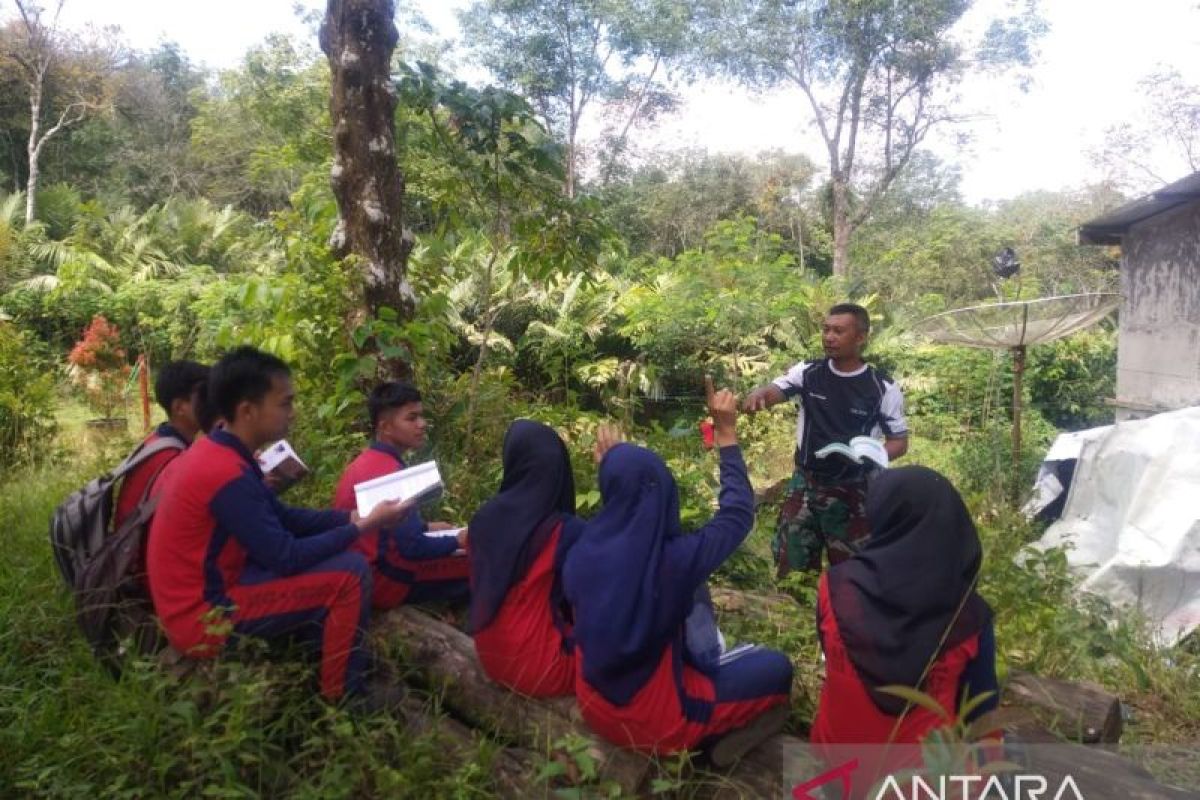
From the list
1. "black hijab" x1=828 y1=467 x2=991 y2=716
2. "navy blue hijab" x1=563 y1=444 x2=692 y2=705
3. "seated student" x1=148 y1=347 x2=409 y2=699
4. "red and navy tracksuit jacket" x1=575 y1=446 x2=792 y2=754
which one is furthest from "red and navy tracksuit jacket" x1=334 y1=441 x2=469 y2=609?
"black hijab" x1=828 y1=467 x2=991 y2=716

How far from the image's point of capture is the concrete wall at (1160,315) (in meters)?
6.21

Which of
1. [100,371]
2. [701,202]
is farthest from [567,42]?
[100,371]

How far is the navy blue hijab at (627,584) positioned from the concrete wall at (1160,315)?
5.87 metres


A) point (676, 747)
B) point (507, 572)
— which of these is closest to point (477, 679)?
point (507, 572)

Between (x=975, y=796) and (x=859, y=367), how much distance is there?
2357mm

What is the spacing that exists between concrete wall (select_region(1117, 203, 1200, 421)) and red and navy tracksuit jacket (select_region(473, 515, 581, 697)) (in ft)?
19.3

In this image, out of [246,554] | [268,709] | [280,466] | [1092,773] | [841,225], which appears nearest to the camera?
[1092,773]

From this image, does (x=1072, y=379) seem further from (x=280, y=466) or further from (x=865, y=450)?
(x=280, y=466)

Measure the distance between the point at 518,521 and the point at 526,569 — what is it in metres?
0.15

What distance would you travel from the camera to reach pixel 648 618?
6.91 feet

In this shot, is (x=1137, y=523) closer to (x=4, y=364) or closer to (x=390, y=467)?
(x=390, y=467)

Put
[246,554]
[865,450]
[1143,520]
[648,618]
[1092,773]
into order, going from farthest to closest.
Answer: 1. [1143,520]
2. [865,450]
3. [246,554]
4. [1092,773]
5. [648,618]

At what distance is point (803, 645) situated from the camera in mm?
3225

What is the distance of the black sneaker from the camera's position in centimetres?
232
